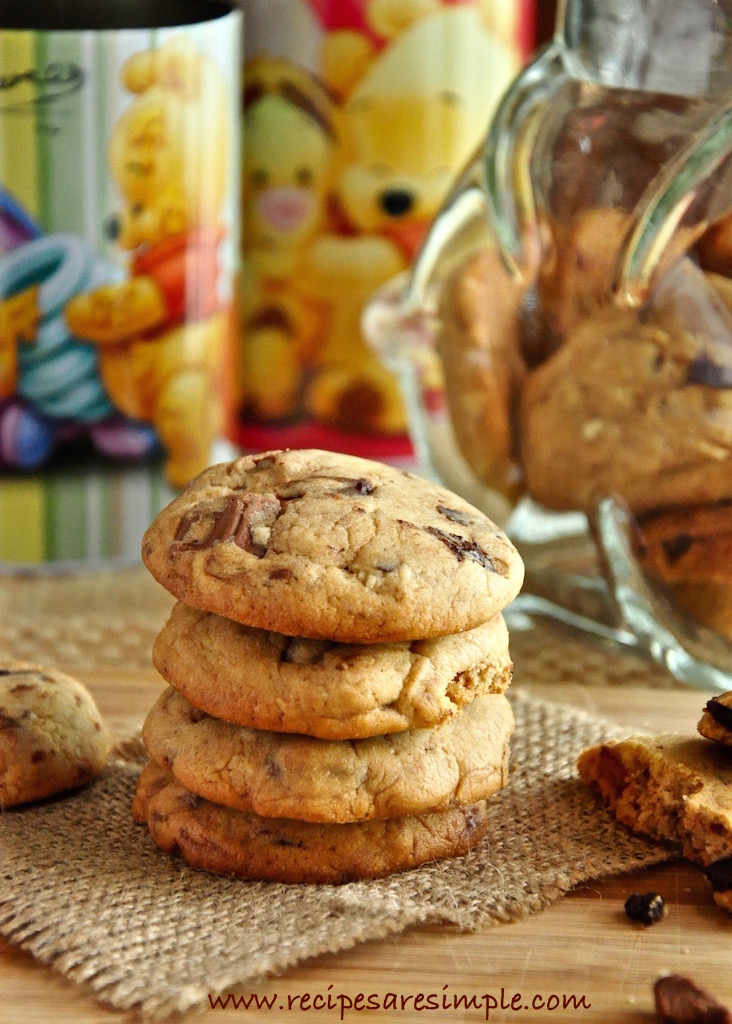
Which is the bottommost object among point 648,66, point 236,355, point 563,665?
point 563,665

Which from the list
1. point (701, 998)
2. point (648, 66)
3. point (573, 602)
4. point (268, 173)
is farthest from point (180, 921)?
point (268, 173)

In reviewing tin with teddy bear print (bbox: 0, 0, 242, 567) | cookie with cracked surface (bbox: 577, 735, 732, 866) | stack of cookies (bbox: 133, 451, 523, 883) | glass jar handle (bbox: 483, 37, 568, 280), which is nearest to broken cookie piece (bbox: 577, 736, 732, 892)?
cookie with cracked surface (bbox: 577, 735, 732, 866)

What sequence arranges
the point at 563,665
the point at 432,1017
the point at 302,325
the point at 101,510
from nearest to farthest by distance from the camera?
1. the point at 432,1017
2. the point at 563,665
3. the point at 101,510
4. the point at 302,325

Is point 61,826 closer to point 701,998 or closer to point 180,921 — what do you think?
point 180,921

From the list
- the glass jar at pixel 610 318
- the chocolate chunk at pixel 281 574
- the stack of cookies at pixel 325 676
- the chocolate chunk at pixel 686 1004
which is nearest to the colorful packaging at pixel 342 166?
the glass jar at pixel 610 318

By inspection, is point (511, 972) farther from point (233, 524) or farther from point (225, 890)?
point (233, 524)

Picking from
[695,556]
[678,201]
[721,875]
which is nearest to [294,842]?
[721,875]

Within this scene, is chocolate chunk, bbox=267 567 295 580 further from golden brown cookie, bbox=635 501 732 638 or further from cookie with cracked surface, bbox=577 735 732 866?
golden brown cookie, bbox=635 501 732 638
